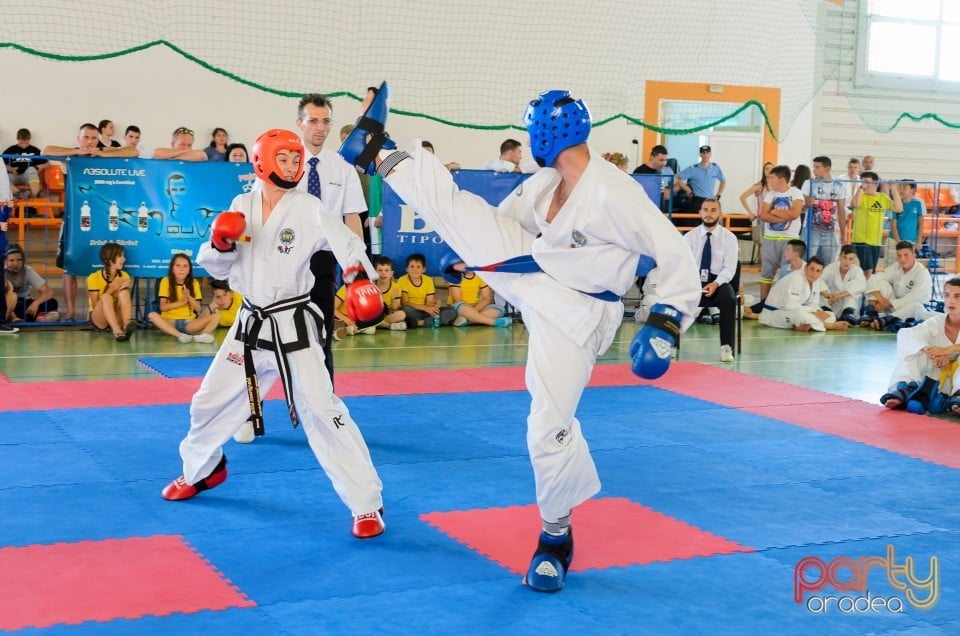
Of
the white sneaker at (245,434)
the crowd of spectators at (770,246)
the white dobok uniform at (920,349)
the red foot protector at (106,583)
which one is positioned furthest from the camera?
the crowd of spectators at (770,246)

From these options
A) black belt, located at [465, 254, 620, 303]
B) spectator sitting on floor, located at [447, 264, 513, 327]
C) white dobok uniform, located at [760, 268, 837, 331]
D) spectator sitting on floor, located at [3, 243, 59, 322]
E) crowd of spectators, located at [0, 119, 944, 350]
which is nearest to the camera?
black belt, located at [465, 254, 620, 303]

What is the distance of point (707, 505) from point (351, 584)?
1884 mm

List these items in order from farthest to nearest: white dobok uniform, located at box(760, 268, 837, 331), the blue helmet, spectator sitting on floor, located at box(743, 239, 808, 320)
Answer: spectator sitting on floor, located at box(743, 239, 808, 320) < white dobok uniform, located at box(760, 268, 837, 331) < the blue helmet

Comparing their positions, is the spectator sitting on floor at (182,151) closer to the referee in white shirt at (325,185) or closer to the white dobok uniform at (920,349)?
the referee in white shirt at (325,185)

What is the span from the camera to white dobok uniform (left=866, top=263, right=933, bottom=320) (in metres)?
12.1

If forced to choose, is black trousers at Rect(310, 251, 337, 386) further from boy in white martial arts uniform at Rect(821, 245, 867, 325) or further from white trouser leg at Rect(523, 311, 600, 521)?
boy in white martial arts uniform at Rect(821, 245, 867, 325)

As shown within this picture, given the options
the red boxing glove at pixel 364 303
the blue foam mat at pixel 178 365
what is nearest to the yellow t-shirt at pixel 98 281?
the blue foam mat at pixel 178 365

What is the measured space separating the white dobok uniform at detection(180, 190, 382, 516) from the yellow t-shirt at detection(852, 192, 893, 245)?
33.3 feet

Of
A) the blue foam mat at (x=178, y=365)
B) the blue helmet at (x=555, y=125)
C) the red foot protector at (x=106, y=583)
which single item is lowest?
the red foot protector at (x=106, y=583)

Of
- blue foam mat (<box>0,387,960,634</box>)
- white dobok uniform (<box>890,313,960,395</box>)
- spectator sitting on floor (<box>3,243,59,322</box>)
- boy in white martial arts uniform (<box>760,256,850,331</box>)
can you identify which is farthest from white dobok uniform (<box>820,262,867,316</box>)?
spectator sitting on floor (<box>3,243,59,322</box>)

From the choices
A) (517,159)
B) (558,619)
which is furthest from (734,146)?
(558,619)

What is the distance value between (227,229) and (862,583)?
2.80 m

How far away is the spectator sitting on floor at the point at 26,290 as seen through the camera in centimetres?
1004

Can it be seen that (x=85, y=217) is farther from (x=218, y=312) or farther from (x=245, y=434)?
(x=245, y=434)
